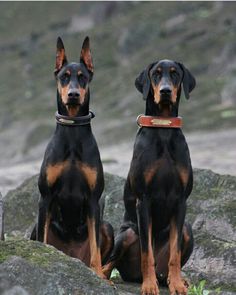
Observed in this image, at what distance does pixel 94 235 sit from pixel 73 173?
0.57 m

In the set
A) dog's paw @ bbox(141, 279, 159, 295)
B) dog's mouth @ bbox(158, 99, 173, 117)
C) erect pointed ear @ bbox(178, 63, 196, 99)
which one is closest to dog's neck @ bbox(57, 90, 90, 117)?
dog's mouth @ bbox(158, 99, 173, 117)

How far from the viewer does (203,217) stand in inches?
350

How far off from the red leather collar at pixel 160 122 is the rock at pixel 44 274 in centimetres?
171

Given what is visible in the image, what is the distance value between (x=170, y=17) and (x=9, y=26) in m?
21.6

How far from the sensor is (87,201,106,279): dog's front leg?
6.73 meters

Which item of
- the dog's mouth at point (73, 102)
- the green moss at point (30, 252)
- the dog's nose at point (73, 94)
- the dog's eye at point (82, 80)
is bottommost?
the green moss at point (30, 252)

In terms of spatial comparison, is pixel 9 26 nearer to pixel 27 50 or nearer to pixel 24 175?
pixel 27 50

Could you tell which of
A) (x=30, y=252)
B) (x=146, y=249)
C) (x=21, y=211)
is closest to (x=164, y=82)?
(x=146, y=249)

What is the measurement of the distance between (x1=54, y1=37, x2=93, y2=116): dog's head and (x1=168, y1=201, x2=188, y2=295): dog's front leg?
1.28 meters

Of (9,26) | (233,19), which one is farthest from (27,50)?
(233,19)

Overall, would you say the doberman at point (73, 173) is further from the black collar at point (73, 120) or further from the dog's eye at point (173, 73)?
the dog's eye at point (173, 73)

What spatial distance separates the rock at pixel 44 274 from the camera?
17.0 feet

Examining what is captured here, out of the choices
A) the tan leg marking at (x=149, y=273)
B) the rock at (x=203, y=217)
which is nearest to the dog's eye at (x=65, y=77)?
the rock at (x=203, y=217)

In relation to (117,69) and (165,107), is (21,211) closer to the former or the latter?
(165,107)
